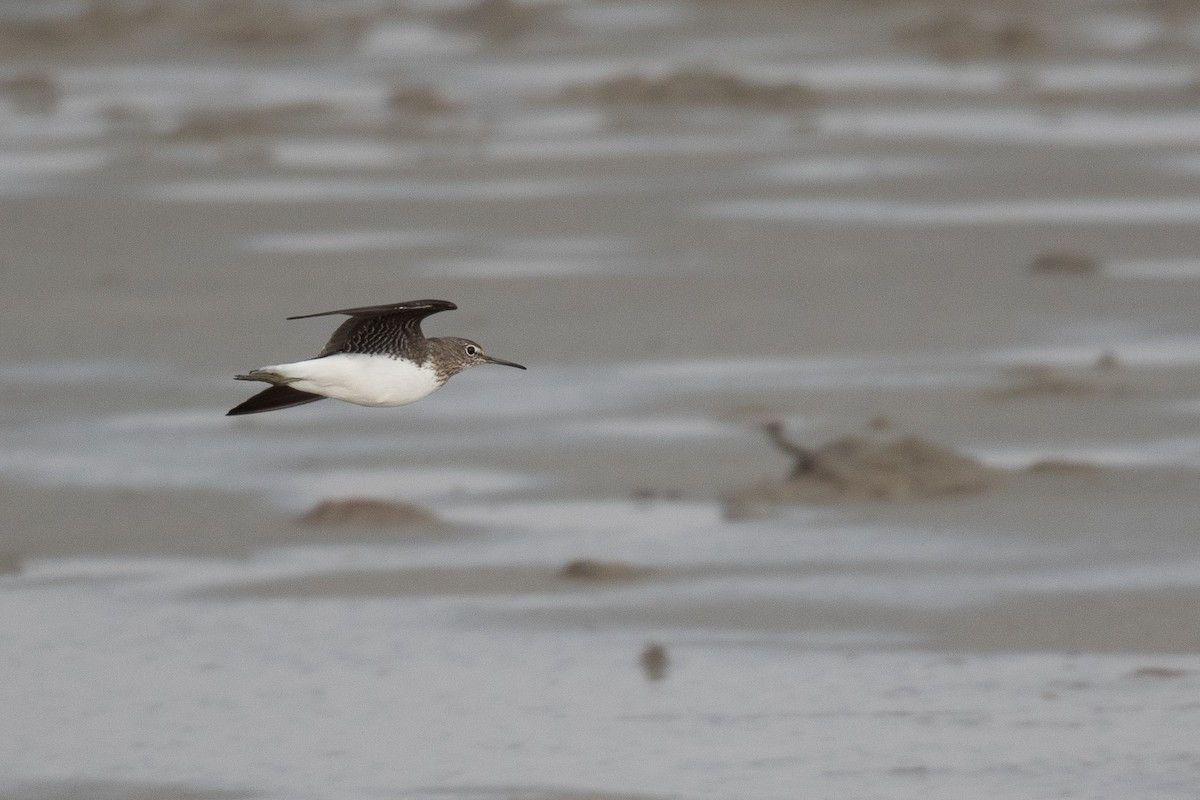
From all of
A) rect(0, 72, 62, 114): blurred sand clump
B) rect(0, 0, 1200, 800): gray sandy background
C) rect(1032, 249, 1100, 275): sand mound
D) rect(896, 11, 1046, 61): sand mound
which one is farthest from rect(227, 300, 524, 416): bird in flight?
rect(896, 11, 1046, 61): sand mound

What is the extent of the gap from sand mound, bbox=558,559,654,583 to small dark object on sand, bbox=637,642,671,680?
2.81ft

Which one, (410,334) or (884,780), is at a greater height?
(410,334)

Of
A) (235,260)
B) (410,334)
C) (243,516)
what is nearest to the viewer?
(410,334)

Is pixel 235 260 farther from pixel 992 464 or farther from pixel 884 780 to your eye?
pixel 884 780

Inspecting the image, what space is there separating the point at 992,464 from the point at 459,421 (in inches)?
114

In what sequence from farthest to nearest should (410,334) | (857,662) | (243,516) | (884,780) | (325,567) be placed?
(243,516)
(325,567)
(857,662)
(884,780)
(410,334)

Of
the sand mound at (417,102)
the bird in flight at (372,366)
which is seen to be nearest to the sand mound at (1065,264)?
the sand mound at (417,102)

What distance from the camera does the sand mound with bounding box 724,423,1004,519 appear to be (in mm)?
11688

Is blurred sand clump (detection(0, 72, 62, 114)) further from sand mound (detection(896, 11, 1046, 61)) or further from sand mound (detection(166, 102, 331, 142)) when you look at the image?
sand mound (detection(896, 11, 1046, 61))

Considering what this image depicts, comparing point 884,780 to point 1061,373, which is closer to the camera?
point 884,780

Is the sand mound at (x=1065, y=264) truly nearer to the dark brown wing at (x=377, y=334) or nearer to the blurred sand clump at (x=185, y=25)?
the dark brown wing at (x=377, y=334)

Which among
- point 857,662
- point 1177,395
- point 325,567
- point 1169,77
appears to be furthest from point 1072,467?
point 1169,77

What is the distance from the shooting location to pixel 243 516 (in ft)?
38.7

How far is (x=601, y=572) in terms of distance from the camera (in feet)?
35.0
